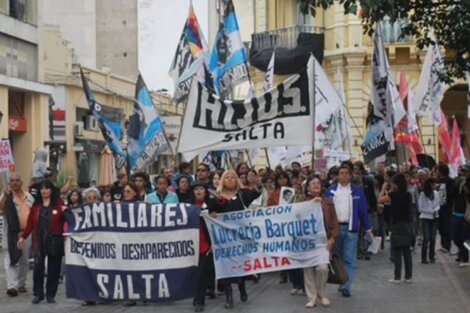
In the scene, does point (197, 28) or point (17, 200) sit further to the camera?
point (197, 28)

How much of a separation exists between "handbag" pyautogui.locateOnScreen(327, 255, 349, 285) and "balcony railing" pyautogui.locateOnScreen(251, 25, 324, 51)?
2383 centimetres

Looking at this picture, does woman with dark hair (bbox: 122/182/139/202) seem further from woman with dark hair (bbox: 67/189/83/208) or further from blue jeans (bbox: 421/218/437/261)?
blue jeans (bbox: 421/218/437/261)

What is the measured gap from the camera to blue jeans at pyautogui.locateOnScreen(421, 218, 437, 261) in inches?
646

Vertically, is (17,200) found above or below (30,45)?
below

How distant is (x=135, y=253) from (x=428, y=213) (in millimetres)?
6225

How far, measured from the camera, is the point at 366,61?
34.8 m

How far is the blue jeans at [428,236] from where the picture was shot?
53.8ft

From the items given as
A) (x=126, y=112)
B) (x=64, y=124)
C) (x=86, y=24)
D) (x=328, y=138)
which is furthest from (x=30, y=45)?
(x=86, y=24)

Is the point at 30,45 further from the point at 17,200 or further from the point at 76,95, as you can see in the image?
the point at 17,200

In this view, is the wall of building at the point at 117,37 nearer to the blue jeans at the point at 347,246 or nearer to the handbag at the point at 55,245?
the handbag at the point at 55,245

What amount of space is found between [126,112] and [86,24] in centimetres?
1152

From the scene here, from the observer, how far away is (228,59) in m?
22.8

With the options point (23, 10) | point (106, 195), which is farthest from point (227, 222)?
point (23, 10)

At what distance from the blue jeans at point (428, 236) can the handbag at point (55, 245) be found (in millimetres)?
6893
